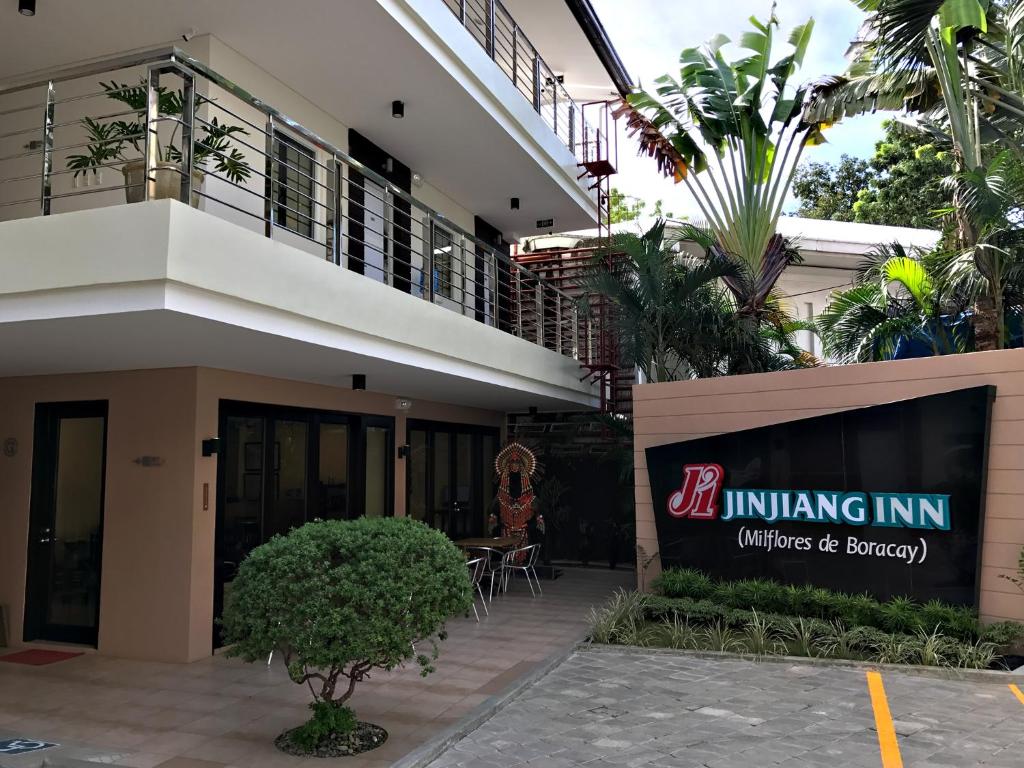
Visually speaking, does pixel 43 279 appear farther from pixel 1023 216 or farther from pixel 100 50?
pixel 1023 216

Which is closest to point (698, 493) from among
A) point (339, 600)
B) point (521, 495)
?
point (521, 495)

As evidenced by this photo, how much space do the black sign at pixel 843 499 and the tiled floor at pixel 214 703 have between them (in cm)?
214

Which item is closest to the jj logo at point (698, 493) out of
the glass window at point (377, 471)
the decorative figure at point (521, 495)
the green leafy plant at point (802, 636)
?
the green leafy plant at point (802, 636)

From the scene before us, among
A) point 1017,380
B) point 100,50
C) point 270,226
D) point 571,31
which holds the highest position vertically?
point 571,31

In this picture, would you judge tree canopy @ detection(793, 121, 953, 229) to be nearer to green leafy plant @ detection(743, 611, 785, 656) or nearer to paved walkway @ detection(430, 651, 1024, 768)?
Answer: green leafy plant @ detection(743, 611, 785, 656)

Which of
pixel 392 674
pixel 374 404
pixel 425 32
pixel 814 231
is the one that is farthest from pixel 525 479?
pixel 814 231

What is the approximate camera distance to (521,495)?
1358cm

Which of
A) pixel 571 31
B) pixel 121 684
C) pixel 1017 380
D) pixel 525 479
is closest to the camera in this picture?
pixel 121 684

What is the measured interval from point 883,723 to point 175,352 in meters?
6.59

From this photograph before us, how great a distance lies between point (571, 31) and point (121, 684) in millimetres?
14187

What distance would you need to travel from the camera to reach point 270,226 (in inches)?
269

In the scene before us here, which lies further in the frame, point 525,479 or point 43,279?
point 525,479

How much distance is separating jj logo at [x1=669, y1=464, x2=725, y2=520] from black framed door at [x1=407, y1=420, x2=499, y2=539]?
180 inches

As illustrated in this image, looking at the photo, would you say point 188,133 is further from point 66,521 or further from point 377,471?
point 377,471
